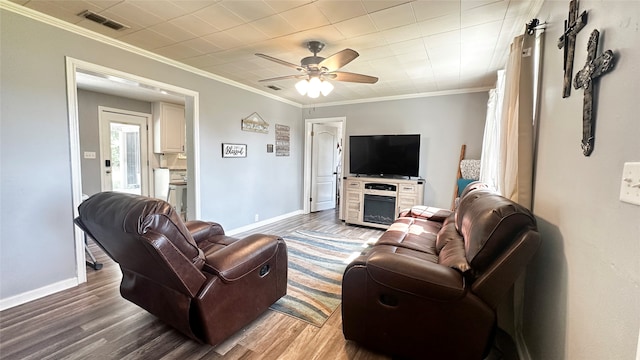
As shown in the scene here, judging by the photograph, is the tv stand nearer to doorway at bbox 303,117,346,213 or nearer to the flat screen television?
the flat screen television

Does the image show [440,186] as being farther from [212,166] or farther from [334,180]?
[212,166]

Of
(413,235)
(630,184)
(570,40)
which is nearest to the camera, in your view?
(630,184)

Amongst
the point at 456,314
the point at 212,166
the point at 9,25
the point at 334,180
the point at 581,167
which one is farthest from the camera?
the point at 334,180

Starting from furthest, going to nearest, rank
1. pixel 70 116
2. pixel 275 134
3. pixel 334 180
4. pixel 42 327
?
pixel 334 180 → pixel 275 134 → pixel 70 116 → pixel 42 327

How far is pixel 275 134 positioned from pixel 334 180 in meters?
→ 2.09

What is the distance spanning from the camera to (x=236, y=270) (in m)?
1.72

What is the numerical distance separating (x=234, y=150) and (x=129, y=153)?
316cm

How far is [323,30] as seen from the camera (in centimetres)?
239

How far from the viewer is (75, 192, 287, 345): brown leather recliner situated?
137 centimetres

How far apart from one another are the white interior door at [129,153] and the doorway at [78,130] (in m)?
2.63

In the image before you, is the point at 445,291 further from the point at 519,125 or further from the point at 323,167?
the point at 323,167

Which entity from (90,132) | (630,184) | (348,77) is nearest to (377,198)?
(348,77)

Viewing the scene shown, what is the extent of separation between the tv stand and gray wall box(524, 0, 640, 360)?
9.33ft

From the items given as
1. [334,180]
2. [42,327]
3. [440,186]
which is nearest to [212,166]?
[42,327]
